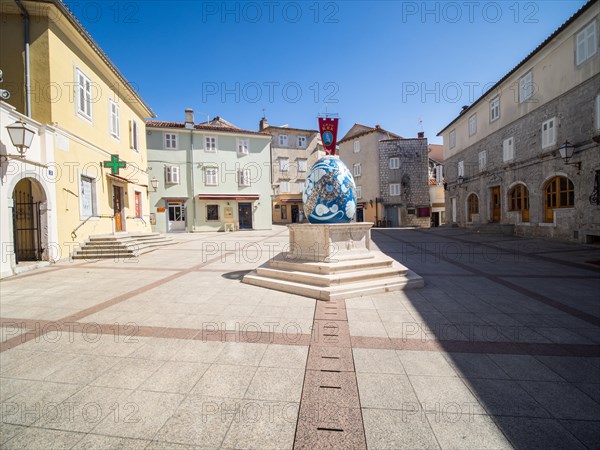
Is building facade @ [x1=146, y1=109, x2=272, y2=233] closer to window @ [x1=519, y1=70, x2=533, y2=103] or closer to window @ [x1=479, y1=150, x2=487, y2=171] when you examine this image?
window @ [x1=479, y1=150, x2=487, y2=171]

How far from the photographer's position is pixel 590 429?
6.95 feet

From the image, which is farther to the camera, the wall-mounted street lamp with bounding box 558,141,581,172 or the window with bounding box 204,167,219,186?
the window with bounding box 204,167,219,186

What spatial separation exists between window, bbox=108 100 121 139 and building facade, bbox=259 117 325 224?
75.2 feet

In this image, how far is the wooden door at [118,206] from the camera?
13.9 m

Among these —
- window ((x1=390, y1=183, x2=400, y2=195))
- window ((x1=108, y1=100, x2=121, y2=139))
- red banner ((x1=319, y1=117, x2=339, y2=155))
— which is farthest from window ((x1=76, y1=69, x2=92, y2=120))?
window ((x1=390, y1=183, x2=400, y2=195))

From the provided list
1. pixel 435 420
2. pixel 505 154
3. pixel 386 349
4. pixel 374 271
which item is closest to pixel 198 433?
pixel 435 420

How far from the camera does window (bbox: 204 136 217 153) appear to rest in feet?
82.9

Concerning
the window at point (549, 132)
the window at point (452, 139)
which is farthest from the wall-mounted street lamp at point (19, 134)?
the window at point (452, 139)

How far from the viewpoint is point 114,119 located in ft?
45.6

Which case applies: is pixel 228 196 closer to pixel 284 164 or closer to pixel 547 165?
pixel 284 164

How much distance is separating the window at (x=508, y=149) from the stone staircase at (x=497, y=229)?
4.22m

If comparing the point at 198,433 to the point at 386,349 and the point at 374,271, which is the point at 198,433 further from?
the point at 374,271

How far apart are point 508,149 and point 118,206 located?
76.3 ft

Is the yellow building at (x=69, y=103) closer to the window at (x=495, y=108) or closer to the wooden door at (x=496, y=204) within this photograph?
the window at (x=495, y=108)
